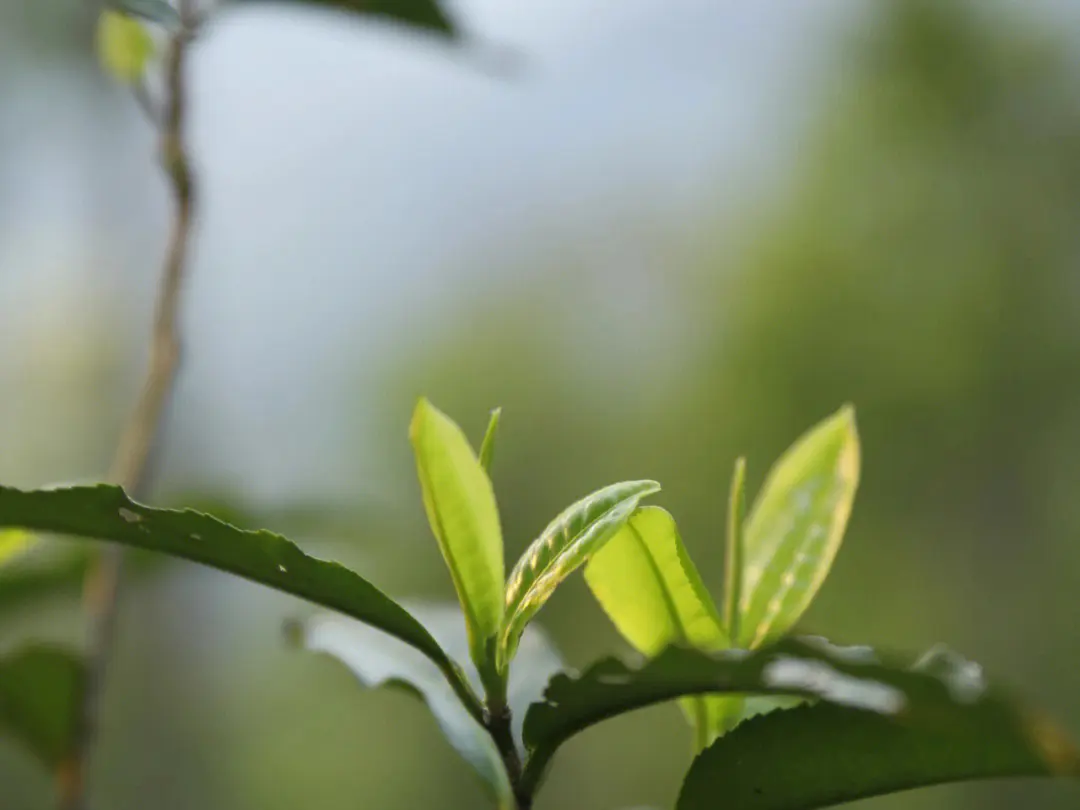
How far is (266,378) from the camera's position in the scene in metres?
1.97

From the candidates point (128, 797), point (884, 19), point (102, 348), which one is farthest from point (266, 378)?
point (884, 19)

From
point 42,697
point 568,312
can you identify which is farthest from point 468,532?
point 568,312

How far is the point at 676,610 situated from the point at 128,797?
186cm

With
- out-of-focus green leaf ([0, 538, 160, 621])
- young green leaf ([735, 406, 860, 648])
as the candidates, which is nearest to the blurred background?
out-of-focus green leaf ([0, 538, 160, 621])

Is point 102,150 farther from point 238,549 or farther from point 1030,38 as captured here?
point 238,549

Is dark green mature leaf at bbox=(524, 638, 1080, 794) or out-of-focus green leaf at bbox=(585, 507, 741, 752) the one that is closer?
dark green mature leaf at bbox=(524, 638, 1080, 794)

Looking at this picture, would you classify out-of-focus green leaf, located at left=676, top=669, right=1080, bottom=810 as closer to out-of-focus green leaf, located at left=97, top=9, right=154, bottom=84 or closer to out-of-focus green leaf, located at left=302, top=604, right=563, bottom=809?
out-of-focus green leaf, located at left=302, top=604, right=563, bottom=809

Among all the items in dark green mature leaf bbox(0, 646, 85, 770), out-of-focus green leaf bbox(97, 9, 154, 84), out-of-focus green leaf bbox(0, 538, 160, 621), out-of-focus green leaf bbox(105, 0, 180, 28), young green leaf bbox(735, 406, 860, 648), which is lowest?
dark green mature leaf bbox(0, 646, 85, 770)

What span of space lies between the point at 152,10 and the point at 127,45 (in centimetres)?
22

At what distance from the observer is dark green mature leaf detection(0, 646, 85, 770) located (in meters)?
0.47

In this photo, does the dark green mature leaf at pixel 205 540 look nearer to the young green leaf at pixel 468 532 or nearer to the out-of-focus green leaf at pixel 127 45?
the young green leaf at pixel 468 532

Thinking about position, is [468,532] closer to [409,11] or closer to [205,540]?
[205,540]

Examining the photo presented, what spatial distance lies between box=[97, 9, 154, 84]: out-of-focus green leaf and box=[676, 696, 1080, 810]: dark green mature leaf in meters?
0.52

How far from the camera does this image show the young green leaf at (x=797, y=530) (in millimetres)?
288
